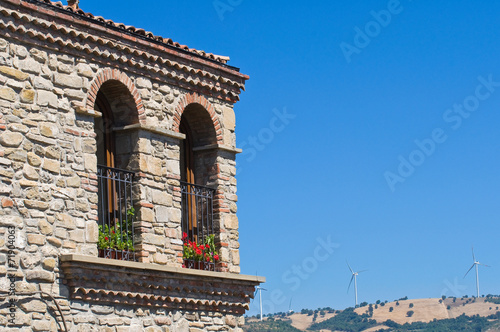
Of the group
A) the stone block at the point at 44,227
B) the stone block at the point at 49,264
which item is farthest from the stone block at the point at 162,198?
the stone block at the point at 49,264

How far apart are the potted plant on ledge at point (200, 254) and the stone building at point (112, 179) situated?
0.10ft

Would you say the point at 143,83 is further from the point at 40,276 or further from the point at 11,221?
the point at 40,276

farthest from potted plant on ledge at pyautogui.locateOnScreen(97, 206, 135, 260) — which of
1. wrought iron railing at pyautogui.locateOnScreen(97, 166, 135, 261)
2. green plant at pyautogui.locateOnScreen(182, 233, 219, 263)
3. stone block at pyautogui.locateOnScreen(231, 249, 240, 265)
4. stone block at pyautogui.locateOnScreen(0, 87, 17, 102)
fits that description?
stone block at pyautogui.locateOnScreen(0, 87, 17, 102)

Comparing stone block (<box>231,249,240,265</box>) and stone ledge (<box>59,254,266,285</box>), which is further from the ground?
stone block (<box>231,249,240,265</box>)

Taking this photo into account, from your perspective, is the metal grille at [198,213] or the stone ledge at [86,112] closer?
the stone ledge at [86,112]

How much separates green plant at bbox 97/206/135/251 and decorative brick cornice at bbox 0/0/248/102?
3018mm

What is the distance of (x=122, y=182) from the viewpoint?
64.2ft

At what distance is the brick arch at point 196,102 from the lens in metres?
20.5

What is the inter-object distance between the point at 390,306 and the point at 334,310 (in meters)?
14.3

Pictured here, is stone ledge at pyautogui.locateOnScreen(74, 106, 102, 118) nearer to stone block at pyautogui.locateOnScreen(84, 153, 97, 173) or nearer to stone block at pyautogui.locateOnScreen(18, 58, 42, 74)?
stone block at pyautogui.locateOnScreen(84, 153, 97, 173)

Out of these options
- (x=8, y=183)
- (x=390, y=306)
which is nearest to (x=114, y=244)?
(x=8, y=183)

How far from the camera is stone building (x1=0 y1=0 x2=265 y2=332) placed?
17.1 meters

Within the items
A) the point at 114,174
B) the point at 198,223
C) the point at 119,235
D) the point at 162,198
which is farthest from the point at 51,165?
the point at 198,223

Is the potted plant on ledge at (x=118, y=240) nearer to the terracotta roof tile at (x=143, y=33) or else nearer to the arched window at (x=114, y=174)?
the arched window at (x=114, y=174)
